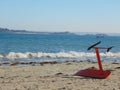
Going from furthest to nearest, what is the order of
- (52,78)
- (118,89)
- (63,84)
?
(52,78), (63,84), (118,89)

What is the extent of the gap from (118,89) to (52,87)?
257cm

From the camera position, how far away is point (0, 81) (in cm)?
1672

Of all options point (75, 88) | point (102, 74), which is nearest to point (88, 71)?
point (102, 74)

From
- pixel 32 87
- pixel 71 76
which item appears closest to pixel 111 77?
pixel 71 76

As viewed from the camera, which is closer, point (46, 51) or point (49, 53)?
point (49, 53)

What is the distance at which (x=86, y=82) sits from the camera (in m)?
16.4

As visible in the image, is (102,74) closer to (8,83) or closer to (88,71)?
(88,71)

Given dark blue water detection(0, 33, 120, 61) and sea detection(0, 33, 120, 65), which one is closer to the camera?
sea detection(0, 33, 120, 65)

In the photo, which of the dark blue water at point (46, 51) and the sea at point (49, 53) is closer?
the sea at point (49, 53)

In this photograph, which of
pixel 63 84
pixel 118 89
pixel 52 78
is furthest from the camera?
pixel 52 78

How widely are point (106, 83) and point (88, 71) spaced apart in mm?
2265

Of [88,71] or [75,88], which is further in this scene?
[88,71]

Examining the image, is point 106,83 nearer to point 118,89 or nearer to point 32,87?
point 118,89

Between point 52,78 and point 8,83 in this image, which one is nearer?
point 8,83
